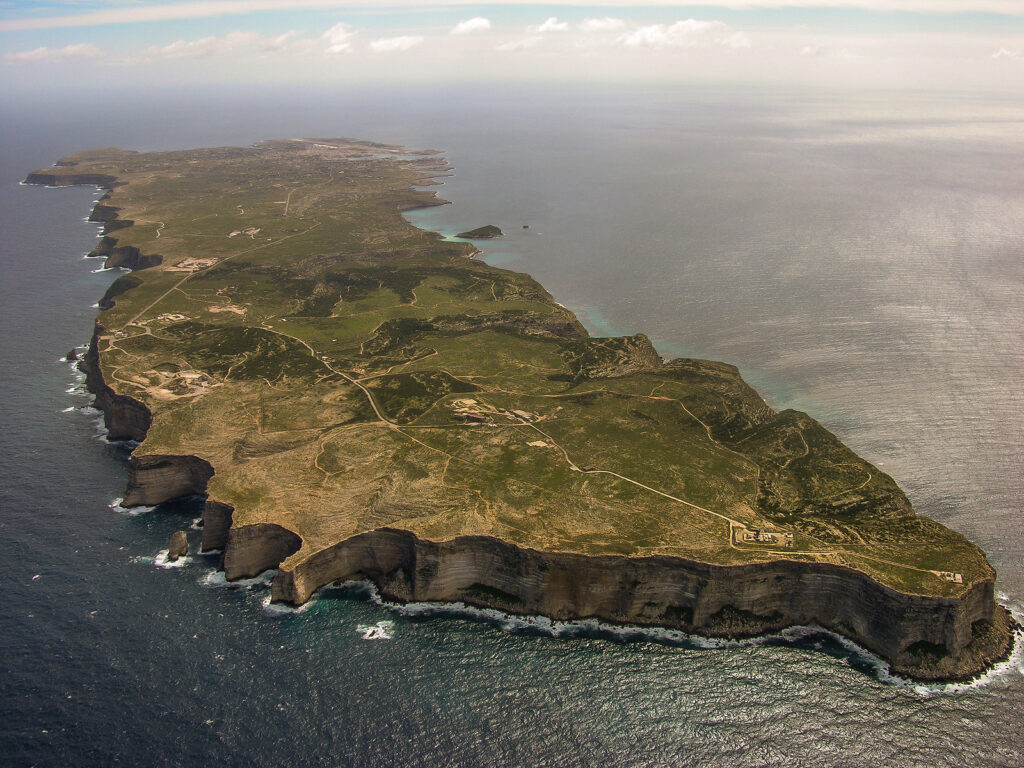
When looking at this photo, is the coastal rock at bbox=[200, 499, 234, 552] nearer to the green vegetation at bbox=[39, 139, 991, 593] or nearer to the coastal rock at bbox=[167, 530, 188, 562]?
the green vegetation at bbox=[39, 139, 991, 593]

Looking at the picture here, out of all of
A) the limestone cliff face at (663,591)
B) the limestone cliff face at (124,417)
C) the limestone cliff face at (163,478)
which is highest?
the limestone cliff face at (124,417)

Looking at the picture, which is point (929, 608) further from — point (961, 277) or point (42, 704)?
point (961, 277)

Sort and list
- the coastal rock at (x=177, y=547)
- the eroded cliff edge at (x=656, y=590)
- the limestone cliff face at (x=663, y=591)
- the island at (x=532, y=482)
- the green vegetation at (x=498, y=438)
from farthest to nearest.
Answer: the coastal rock at (x=177, y=547) < the green vegetation at (x=498, y=438) < the island at (x=532, y=482) < the limestone cliff face at (x=663, y=591) < the eroded cliff edge at (x=656, y=590)

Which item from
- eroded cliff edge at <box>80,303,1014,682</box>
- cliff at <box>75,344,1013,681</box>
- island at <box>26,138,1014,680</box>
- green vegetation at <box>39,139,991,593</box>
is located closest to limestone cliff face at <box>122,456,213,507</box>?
island at <box>26,138,1014,680</box>

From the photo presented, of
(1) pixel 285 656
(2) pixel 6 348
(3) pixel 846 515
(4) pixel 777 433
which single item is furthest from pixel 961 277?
(2) pixel 6 348

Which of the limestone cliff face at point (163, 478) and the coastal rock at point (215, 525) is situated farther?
the limestone cliff face at point (163, 478)

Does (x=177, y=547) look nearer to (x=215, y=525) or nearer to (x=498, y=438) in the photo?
(x=215, y=525)

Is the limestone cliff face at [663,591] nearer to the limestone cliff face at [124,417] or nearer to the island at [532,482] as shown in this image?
the island at [532,482]

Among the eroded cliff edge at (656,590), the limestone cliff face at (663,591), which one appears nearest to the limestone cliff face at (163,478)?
the eroded cliff edge at (656,590)
